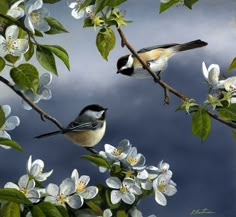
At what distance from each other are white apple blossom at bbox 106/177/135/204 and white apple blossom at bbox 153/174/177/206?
31 mm

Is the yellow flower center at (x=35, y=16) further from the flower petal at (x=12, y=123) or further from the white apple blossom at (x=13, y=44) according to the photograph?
the flower petal at (x=12, y=123)

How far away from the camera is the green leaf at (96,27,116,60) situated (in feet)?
2.71

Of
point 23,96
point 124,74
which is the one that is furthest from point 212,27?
point 23,96

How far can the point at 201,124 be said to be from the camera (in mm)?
783

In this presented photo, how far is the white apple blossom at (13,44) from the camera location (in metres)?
0.69

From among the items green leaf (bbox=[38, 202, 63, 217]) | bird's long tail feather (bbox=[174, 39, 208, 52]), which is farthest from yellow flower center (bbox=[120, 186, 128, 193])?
bird's long tail feather (bbox=[174, 39, 208, 52])

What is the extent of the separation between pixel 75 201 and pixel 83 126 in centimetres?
17

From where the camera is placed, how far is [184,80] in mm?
1008

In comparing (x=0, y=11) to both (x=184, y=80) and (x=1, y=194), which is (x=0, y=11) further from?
(x=184, y=80)

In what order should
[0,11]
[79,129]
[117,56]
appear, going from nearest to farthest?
[0,11], [79,129], [117,56]

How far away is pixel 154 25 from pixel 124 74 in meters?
0.14

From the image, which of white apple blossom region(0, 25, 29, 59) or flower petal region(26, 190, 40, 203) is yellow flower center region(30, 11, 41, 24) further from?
flower petal region(26, 190, 40, 203)

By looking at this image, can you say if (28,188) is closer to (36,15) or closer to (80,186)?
(80,186)

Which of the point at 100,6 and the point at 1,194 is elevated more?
the point at 100,6
